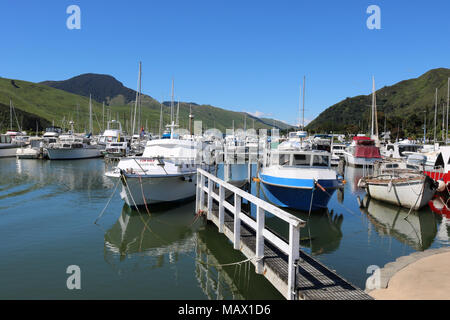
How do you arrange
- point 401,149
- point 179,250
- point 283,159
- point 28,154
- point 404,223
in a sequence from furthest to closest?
point 28,154, point 401,149, point 283,159, point 404,223, point 179,250

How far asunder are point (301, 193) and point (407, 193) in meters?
7.46

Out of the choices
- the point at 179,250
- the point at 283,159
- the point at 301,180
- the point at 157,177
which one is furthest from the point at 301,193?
the point at 157,177

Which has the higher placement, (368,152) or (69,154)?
(368,152)

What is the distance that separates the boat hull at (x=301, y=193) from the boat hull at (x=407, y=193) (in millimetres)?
5216

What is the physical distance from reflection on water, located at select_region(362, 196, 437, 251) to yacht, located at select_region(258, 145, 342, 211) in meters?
3.13

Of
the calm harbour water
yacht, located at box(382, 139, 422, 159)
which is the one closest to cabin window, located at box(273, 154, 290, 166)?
the calm harbour water

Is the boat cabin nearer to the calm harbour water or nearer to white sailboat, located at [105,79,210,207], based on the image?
the calm harbour water

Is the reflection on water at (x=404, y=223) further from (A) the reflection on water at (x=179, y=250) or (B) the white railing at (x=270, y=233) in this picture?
(B) the white railing at (x=270, y=233)

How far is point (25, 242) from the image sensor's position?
43.6 ft

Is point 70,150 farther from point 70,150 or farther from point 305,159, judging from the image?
point 305,159

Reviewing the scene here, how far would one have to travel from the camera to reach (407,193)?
773 inches

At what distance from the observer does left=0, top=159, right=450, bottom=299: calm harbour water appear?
9.64 metres
